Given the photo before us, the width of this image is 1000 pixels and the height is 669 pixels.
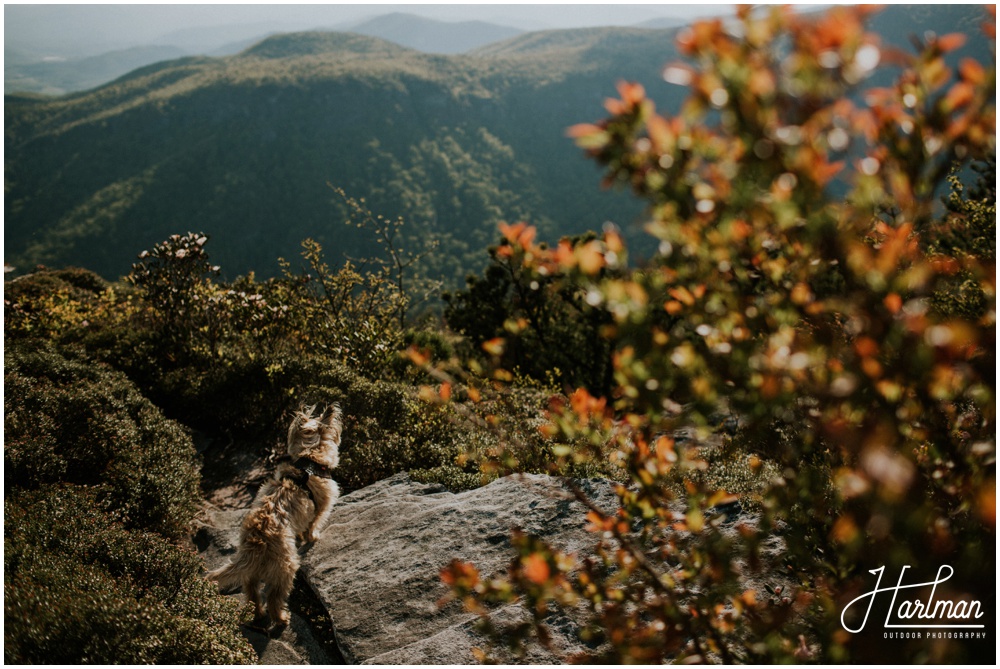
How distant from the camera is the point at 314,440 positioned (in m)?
5.93

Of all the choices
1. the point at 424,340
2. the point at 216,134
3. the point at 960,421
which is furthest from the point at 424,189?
the point at 960,421

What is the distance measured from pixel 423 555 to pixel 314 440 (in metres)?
1.87

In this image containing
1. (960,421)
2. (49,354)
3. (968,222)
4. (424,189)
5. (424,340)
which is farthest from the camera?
(424,189)

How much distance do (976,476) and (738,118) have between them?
1.67 m

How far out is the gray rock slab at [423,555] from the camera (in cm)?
438

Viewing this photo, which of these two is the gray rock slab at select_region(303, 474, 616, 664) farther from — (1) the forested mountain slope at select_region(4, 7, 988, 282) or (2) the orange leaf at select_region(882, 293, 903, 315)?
(1) the forested mountain slope at select_region(4, 7, 988, 282)

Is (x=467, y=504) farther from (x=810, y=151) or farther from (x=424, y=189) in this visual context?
(x=424, y=189)

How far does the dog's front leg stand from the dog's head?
0.23 meters

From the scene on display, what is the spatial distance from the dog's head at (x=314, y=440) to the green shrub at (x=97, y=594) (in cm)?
141

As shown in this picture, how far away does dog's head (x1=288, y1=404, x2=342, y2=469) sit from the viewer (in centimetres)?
584

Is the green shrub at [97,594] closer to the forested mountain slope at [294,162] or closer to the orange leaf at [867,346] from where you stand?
the orange leaf at [867,346]

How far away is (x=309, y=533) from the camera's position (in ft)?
19.1

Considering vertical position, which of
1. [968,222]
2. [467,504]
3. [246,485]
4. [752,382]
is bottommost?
[246,485]

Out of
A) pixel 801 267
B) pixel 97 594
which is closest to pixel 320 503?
pixel 97 594
